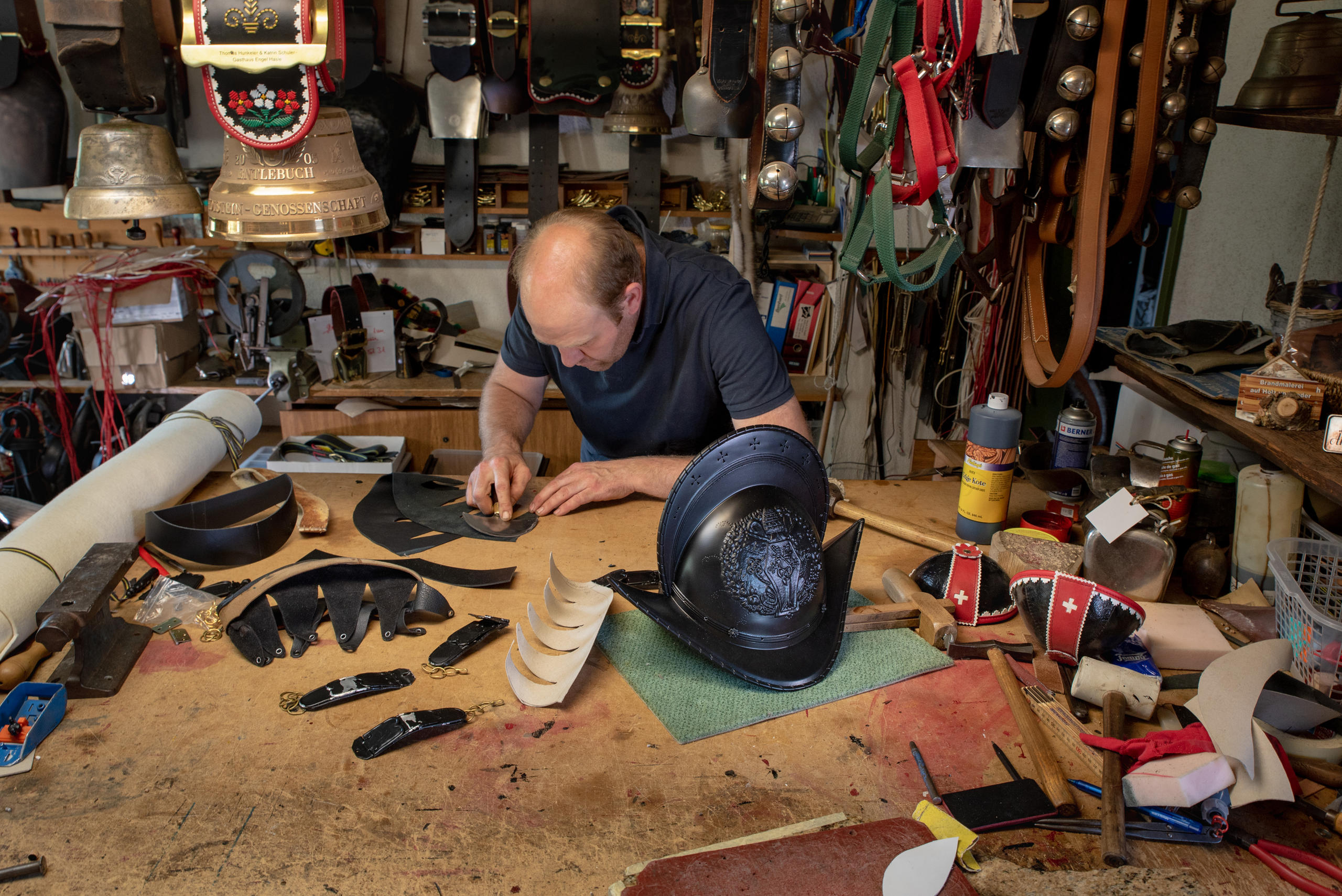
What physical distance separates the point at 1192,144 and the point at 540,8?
2743 mm

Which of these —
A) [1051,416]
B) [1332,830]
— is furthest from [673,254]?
[1051,416]

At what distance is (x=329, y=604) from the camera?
5.40 ft

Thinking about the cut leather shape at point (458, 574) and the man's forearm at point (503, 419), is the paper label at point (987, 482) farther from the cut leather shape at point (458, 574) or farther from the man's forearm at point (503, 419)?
the man's forearm at point (503, 419)

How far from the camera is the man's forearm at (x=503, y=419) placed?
7.83 ft

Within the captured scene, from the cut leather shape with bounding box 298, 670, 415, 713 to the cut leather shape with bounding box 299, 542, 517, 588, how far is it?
308 millimetres

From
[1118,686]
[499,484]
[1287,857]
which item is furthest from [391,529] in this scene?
[1287,857]

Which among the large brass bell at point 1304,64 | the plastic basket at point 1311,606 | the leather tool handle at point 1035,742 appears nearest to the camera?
the leather tool handle at point 1035,742

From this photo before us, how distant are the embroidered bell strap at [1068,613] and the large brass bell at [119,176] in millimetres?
2033

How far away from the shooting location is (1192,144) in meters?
1.72

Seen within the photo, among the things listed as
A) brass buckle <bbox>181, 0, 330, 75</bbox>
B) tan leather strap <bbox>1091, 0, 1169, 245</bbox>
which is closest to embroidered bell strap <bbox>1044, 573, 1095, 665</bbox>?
tan leather strap <bbox>1091, 0, 1169, 245</bbox>

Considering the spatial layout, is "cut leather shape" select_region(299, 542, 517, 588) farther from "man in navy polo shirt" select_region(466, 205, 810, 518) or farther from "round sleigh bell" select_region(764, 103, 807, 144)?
"round sleigh bell" select_region(764, 103, 807, 144)

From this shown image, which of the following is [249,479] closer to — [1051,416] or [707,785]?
[707,785]

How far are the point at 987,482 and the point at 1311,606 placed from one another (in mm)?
653

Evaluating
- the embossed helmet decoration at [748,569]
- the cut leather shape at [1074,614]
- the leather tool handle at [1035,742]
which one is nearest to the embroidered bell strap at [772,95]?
the embossed helmet decoration at [748,569]
